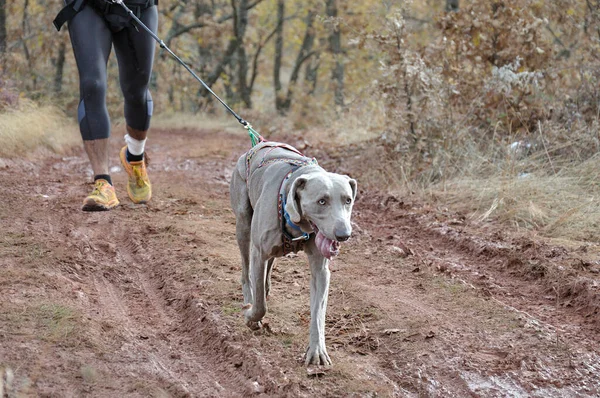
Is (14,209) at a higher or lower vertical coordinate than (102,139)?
lower

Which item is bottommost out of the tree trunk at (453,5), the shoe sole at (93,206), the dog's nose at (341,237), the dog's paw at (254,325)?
the dog's paw at (254,325)

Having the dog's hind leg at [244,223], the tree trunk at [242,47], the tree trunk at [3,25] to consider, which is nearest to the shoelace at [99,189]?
the dog's hind leg at [244,223]

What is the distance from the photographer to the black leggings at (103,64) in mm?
5359

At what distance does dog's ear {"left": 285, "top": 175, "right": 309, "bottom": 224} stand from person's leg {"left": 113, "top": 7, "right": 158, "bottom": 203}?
302 cm

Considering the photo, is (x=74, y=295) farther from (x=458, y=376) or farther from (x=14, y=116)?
(x=14, y=116)

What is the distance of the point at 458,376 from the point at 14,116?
8.32m

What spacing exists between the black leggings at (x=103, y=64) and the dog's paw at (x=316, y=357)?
3.11 m

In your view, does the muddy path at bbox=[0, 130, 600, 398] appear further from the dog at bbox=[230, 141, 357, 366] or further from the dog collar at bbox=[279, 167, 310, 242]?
the dog collar at bbox=[279, 167, 310, 242]

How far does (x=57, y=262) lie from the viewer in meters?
4.59

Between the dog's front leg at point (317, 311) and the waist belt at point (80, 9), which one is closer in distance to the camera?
the dog's front leg at point (317, 311)

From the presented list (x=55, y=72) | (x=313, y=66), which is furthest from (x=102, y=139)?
(x=313, y=66)

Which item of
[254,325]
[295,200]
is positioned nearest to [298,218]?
[295,200]

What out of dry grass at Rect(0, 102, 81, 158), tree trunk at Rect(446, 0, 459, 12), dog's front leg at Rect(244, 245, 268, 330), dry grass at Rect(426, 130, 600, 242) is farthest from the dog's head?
tree trunk at Rect(446, 0, 459, 12)

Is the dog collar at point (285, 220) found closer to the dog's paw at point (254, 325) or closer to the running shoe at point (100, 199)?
the dog's paw at point (254, 325)
